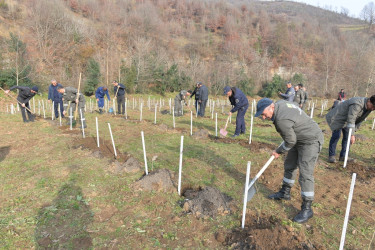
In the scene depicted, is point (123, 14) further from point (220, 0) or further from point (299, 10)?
point (299, 10)

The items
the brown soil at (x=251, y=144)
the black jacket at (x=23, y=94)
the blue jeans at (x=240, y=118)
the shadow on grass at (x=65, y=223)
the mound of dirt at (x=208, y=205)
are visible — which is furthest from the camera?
the black jacket at (x=23, y=94)

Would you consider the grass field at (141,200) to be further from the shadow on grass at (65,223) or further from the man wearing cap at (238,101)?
the man wearing cap at (238,101)

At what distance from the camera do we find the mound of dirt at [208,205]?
3.47 meters

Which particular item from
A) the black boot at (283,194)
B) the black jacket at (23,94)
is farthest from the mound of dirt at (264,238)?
the black jacket at (23,94)

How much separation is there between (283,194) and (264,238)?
1.38 m

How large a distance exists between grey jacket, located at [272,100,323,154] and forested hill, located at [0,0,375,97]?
23.4 metres

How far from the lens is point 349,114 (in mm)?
5039

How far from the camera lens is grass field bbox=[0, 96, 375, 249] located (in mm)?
3027

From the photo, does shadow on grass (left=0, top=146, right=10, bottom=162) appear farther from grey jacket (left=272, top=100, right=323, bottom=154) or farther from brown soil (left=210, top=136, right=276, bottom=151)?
grey jacket (left=272, top=100, right=323, bottom=154)

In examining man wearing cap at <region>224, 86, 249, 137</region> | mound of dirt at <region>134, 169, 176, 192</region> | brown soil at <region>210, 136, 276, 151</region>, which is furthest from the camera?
man wearing cap at <region>224, 86, 249, 137</region>

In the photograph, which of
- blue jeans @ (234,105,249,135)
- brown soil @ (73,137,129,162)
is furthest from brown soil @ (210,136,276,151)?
brown soil @ (73,137,129,162)

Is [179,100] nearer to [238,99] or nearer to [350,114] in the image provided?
[238,99]

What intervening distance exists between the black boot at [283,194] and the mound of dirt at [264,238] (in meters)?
0.84

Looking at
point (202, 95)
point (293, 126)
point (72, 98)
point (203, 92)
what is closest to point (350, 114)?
point (293, 126)
